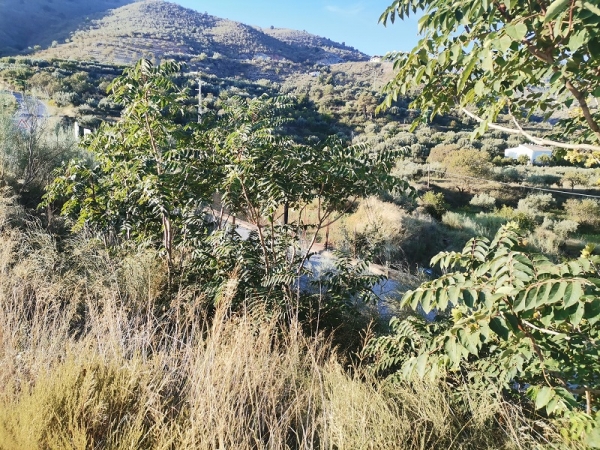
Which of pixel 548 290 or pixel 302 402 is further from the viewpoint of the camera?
pixel 302 402

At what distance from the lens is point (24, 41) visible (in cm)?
5325

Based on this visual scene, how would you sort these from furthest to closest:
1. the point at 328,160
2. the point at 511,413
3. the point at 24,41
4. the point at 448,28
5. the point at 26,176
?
the point at 24,41 < the point at 26,176 < the point at 328,160 < the point at 511,413 < the point at 448,28

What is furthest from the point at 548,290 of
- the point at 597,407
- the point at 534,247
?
the point at 534,247

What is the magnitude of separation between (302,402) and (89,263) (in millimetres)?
3243

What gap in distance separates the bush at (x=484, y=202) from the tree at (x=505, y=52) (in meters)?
15.1

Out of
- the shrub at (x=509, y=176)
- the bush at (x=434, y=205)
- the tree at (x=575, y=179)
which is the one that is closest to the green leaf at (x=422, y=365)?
the bush at (x=434, y=205)

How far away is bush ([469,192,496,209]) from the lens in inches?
630

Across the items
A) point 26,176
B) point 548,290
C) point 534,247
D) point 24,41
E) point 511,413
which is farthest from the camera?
point 24,41

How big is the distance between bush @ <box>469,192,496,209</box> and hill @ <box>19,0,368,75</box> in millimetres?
38632

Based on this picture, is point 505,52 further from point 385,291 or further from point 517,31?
point 385,291

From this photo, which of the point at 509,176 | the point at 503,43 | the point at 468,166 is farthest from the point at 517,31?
the point at 509,176

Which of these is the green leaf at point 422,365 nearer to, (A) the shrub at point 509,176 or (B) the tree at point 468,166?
(B) the tree at point 468,166

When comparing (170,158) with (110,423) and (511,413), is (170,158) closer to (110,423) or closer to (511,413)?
(110,423)

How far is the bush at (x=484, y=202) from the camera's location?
630 inches
